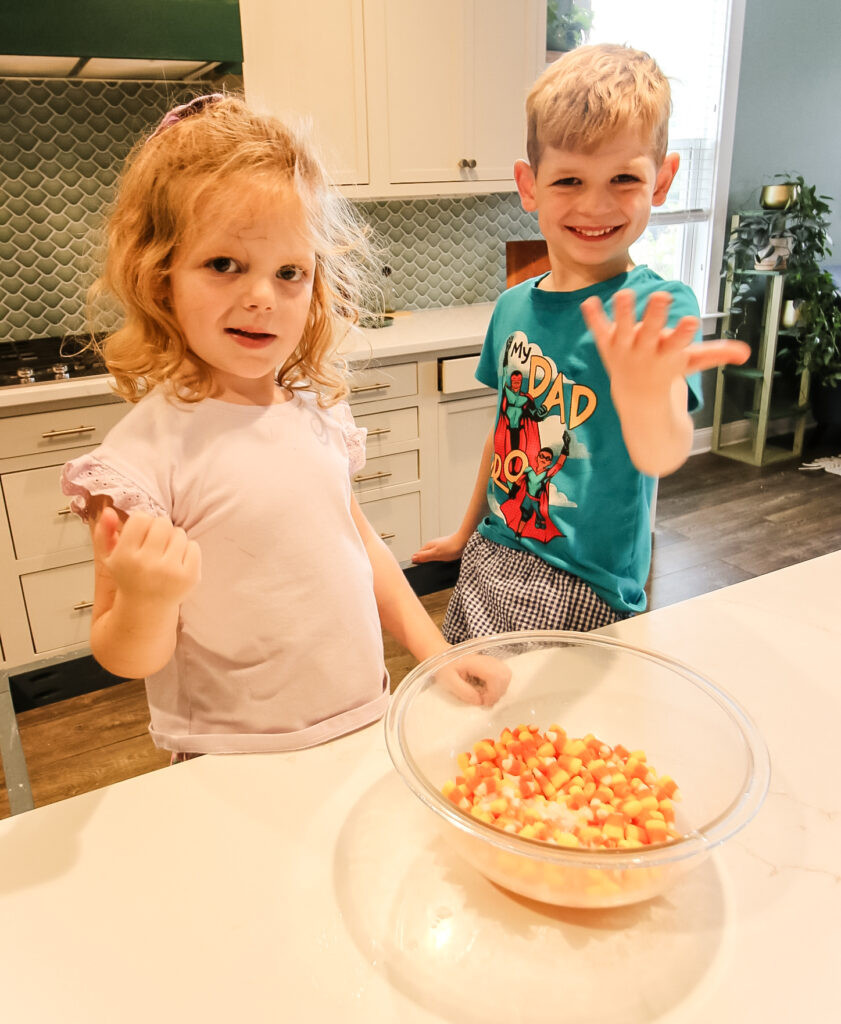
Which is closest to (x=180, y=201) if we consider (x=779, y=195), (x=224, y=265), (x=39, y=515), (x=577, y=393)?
(x=224, y=265)

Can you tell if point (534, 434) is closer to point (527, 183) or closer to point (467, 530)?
point (467, 530)

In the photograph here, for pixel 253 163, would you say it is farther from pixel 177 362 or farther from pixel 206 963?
pixel 206 963

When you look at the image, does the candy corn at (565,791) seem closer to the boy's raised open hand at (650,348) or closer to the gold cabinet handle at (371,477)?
the boy's raised open hand at (650,348)

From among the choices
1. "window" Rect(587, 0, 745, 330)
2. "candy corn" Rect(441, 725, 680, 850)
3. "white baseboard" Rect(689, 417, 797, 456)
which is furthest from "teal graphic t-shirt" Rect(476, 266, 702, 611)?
"white baseboard" Rect(689, 417, 797, 456)

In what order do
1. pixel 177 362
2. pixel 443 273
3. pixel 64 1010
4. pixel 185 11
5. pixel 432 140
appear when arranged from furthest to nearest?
Result: pixel 443 273, pixel 432 140, pixel 185 11, pixel 177 362, pixel 64 1010

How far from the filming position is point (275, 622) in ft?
2.90

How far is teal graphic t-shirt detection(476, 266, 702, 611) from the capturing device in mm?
1124

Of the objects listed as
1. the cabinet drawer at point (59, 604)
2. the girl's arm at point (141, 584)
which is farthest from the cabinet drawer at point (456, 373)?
the girl's arm at point (141, 584)

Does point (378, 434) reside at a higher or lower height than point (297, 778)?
lower

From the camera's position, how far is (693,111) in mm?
4012

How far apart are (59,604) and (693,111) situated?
12.0ft

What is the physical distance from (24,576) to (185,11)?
1582mm

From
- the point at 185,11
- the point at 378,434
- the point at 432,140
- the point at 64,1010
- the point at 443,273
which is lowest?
the point at 378,434

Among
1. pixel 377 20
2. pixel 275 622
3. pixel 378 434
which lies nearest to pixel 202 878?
pixel 275 622
